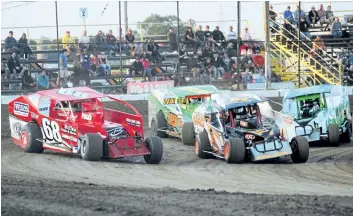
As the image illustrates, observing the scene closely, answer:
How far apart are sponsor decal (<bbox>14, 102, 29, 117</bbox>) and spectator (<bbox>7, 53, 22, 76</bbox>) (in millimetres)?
7511

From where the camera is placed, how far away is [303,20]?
94.0 ft

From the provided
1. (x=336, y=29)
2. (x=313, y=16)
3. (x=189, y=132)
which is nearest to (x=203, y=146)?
(x=189, y=132)

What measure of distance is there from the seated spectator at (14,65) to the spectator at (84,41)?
7.32 feet

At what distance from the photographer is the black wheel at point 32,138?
1630 cm

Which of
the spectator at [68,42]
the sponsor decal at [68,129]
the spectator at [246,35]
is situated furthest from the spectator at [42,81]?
the sponsor decal at [68,129]

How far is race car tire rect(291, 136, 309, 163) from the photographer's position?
608 inches

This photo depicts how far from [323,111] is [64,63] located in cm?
962

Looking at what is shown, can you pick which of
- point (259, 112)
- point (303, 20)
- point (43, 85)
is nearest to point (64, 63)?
point (43, 85)

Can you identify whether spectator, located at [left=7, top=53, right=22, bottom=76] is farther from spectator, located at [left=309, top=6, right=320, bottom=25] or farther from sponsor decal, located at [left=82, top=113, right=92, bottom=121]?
spectator, located at [left=309, top=6, right=320, bottom=25]

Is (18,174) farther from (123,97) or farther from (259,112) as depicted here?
(123,97)

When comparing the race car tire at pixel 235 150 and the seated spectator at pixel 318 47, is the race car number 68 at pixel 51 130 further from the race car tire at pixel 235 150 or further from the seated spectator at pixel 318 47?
the seated spectator at pixel 318 47

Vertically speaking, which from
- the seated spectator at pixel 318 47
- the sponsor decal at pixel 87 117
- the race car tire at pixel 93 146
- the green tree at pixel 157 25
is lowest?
the race car tire at pixel 93 146

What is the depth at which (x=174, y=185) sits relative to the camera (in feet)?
41.1

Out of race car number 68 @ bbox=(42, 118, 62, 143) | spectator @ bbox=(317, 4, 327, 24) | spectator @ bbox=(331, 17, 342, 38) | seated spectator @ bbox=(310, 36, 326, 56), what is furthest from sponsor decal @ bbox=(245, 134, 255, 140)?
spectator @ bbox=(317, 4, 327, 24)
